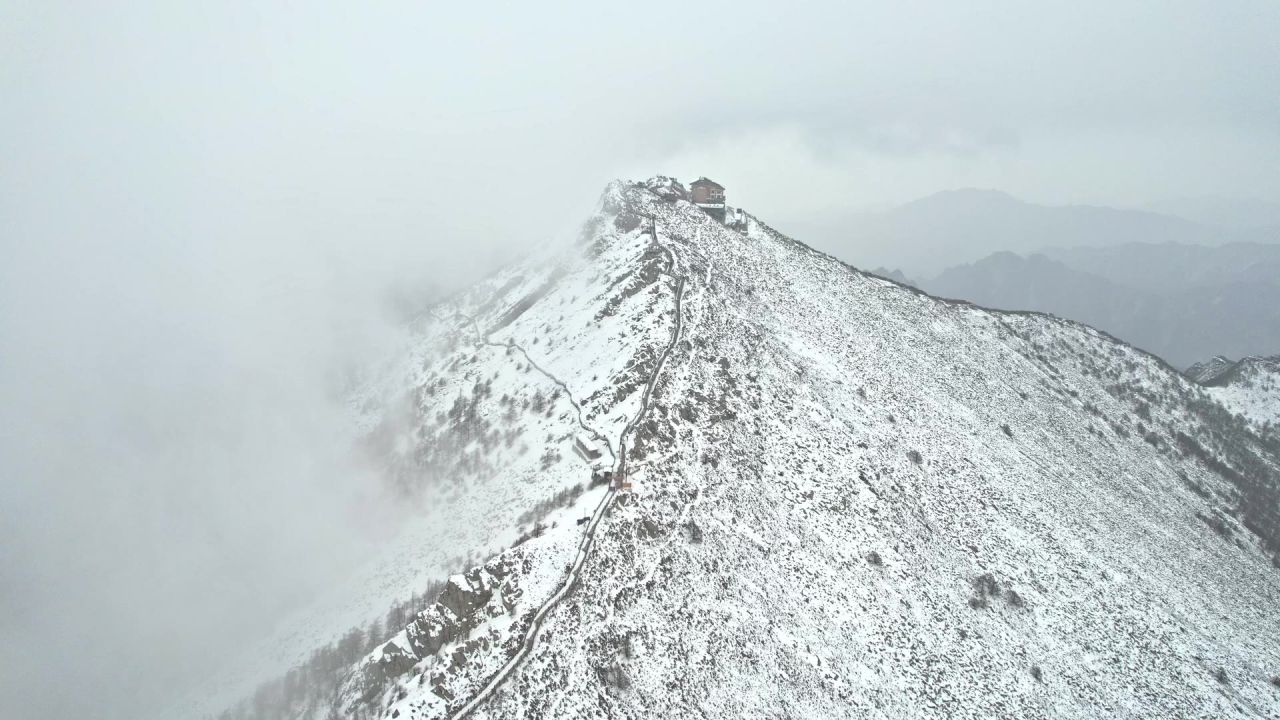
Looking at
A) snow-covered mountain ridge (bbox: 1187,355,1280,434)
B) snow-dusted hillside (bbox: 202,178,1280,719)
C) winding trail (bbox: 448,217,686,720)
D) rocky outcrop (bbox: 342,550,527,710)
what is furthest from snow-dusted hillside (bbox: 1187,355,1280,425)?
rocky outcrop (bbox: 342,550,527,710)

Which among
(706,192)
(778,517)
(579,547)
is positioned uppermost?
(706,192)

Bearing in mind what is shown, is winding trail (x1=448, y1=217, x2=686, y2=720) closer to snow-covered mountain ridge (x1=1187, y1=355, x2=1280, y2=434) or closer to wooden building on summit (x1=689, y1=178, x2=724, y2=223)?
wooden building on summit (x1=689, y1=178, x2=724, y2=223)

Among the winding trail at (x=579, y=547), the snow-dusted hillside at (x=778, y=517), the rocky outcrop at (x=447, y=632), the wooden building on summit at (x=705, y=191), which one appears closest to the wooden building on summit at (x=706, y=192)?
the wooden building on summit at (x=705, y=191)

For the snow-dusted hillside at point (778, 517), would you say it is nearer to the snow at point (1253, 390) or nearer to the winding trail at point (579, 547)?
the winding trail at point (579, 547)

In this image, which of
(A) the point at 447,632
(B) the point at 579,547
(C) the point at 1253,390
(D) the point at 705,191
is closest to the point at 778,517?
(B) the point at 579,547

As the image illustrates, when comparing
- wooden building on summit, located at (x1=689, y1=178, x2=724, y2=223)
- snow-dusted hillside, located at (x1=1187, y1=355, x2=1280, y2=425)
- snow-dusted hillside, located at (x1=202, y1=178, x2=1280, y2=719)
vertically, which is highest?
wooden building on summit, located at (x1=689, y1=178, x2=724, y2=223)

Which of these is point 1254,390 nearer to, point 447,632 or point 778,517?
point 778,517

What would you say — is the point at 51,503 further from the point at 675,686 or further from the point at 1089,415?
the point at 1089,415
